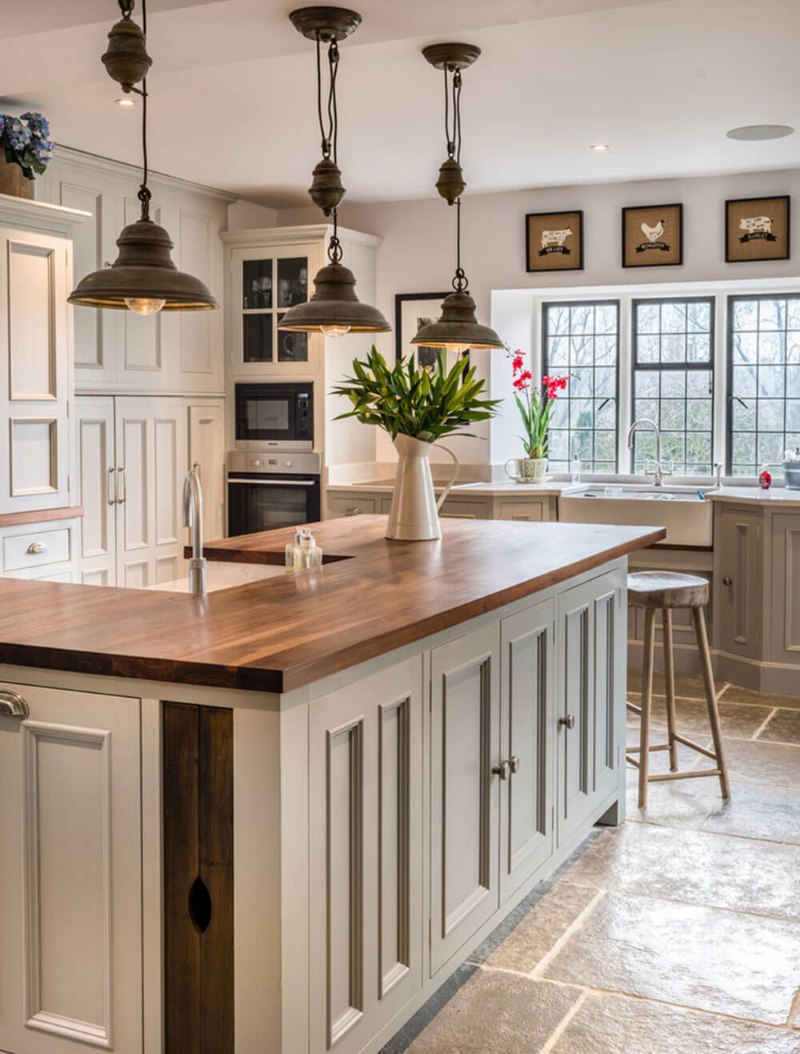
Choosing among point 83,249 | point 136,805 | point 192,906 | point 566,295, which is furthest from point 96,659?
point 566,295

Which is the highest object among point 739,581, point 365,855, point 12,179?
point 12,179

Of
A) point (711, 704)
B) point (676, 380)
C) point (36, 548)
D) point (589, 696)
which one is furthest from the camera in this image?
point (676, 380)

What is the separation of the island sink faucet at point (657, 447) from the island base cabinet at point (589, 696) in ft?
9.22

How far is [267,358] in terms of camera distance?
667cm

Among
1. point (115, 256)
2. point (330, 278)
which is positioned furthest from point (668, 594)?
point (115, 256)

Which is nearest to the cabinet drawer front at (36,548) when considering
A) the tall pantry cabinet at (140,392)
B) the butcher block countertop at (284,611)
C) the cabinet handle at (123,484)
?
the tall pantry cabinet at (140,392)

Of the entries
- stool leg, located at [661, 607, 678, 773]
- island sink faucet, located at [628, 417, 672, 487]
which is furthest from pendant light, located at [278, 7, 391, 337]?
island sink faucet, located at [628, 417, 672, 487]

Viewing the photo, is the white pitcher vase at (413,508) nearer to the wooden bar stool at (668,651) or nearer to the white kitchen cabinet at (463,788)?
the wooden bar stool at (668,651)

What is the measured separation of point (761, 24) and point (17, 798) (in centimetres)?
325

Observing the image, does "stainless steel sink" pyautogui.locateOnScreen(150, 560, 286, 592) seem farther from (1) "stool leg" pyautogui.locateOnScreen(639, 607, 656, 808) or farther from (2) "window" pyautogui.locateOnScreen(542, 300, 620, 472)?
(2) "window" pyautogui.locateOnScreen(542, 300, 620, 472)

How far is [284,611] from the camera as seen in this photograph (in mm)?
2490

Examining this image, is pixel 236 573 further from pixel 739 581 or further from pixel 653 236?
pixel 653 236

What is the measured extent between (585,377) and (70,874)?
5.33m

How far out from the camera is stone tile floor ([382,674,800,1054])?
Answer: 2551 mm
